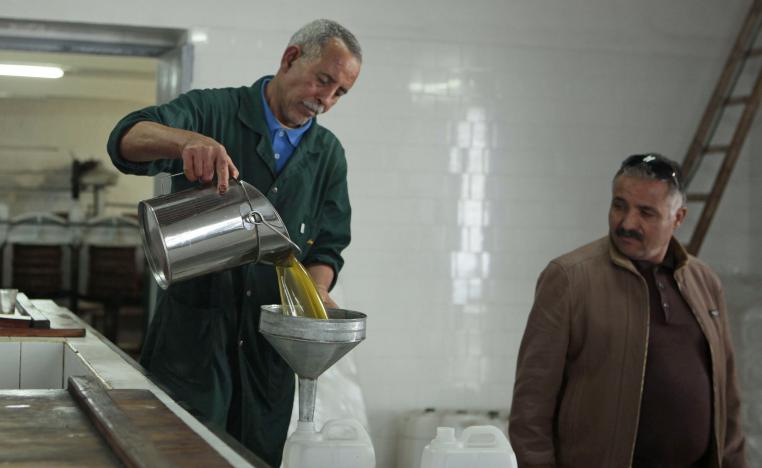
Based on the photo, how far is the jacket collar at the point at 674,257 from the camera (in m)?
3.37

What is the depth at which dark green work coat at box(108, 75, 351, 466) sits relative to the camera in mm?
2836

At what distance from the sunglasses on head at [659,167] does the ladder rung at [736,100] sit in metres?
2.72

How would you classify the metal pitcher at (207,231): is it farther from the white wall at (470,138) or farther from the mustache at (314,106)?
the white wall at (470,138)

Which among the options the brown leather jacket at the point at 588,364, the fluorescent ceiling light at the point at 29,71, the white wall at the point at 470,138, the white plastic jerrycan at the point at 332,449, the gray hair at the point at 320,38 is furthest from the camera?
the fluorescent ceiling light at the point at 29,71

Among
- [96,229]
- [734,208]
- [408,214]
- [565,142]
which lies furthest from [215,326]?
[96,229]

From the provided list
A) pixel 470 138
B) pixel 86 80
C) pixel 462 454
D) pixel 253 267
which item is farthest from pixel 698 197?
pixel 86 80

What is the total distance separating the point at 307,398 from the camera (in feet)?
7.12

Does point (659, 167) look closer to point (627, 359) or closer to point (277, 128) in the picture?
point (627, 359)

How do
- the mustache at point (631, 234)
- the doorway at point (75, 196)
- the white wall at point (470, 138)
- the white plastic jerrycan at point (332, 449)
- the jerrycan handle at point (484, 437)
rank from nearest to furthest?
the white plastic jerrycan at point (332, 449), the jerrycan handle at point (484, 437), the mustache at point (631, 234), the white wall at point (470, 138), the doorway at point (75, 196)

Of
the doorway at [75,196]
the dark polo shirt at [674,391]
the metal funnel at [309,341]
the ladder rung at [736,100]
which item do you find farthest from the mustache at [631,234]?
the doorway at [75,196]

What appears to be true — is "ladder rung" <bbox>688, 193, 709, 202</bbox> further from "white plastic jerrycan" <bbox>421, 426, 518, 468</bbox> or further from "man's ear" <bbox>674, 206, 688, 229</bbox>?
"white plastic jerrycan" <bbox>421, 426, 518, 468</bbox>

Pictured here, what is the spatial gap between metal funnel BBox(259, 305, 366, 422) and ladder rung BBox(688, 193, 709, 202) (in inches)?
170

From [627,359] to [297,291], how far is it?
1.32 meters

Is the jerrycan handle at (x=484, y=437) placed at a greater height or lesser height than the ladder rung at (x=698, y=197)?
lesser
